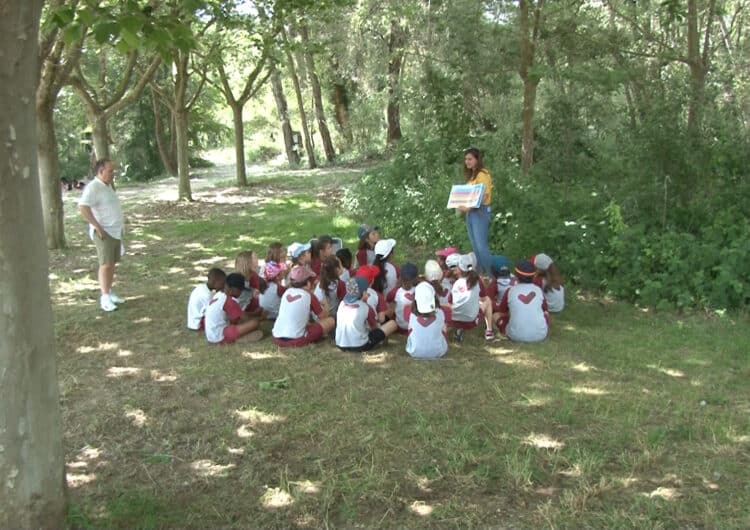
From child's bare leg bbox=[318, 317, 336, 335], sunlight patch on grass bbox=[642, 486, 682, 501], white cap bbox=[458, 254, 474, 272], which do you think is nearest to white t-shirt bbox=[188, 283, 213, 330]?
child's bare leg bbox=[318, 317, 336, 335]

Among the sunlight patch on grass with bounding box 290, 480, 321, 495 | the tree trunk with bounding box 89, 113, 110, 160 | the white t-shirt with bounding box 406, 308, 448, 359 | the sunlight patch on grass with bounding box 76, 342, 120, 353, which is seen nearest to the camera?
the sunlight patch on grass with bounding box 290, 480, 321, 495

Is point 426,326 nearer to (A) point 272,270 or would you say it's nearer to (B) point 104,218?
(A) point 272,270

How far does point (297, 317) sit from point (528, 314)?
7.35 feet

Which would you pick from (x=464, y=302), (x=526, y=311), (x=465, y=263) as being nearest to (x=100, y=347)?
(x=464, y=302)

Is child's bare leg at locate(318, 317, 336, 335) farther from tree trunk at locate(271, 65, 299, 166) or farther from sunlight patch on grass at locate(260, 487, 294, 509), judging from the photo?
tree trunk at locate(271, 65, 299, 166)

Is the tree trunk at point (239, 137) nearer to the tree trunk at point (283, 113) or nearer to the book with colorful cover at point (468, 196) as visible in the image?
the tree trunk at point (283, 113)

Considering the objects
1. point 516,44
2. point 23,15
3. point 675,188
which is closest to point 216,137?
point 516,44

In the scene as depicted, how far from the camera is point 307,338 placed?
6035 millimetres

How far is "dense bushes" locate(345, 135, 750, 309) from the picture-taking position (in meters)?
6.71

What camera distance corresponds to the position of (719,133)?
7188mm

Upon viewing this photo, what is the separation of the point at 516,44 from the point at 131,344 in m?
9.25

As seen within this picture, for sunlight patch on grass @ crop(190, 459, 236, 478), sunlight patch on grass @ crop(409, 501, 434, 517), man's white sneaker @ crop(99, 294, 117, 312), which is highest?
man's white sneaker @ crop(99, 294, 117, 312)

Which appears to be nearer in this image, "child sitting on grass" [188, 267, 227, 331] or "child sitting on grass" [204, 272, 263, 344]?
"child sitting on grass" [204, 272, 263, 344]

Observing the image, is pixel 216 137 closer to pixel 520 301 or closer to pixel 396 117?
pixel 396 117
